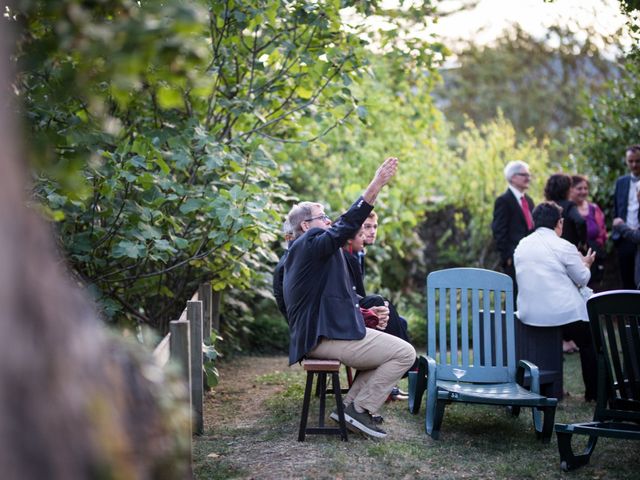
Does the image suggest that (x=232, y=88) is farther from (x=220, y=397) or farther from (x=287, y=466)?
(x=287, y=466)

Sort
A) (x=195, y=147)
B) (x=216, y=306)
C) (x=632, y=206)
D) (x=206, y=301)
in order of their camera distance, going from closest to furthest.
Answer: (x=195, y=147) → (x=206, y=301) → (x=216, y=306) → (x=632, y=206)

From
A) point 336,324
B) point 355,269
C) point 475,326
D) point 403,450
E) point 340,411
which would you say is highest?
point 355,269

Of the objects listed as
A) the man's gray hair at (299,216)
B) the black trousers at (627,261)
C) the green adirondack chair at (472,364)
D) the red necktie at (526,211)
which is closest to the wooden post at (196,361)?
the man's gray hair at (299,216)

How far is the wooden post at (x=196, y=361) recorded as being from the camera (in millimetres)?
6090

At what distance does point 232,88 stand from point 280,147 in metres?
1.55

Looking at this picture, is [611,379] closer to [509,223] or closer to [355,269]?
[355,269]

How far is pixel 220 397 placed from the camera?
7.79 meters

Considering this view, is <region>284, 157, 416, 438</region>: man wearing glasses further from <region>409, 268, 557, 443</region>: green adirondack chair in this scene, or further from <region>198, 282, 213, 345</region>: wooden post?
<region>198, 282, 213, 345</region>: wooden post

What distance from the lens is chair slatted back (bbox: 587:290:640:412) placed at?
5148 millimetres

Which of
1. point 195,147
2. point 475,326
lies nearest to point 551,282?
point 475,326

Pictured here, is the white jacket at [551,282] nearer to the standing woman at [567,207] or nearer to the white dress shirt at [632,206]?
the standing woman at [567,207]

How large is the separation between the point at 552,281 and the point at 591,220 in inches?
106

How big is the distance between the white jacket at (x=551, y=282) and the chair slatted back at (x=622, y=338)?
1.70 metres

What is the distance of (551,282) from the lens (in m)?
7.12
